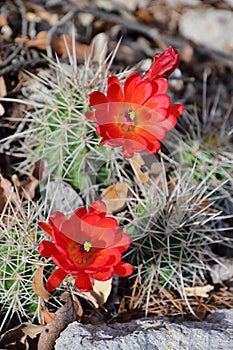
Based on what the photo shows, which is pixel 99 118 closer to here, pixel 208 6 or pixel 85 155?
pixel 85 155

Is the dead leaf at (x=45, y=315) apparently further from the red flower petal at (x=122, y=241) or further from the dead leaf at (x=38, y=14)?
the dead leaf at (x=38, y=14)

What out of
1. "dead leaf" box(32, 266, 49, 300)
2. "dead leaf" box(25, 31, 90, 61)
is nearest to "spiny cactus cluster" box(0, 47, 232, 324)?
"dead leaf" box(32, 266, 49, 300)

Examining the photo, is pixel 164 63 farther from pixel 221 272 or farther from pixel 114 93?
pixel 221 272

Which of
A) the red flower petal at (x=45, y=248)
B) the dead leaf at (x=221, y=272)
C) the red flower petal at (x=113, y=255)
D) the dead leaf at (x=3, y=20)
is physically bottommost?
the dead leaf at (x=221, y=272)

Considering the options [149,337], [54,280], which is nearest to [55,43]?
[54,280]

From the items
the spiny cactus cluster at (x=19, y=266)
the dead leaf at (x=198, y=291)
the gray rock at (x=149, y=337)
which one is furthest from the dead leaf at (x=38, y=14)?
the gray rock at (x=149, y=337)

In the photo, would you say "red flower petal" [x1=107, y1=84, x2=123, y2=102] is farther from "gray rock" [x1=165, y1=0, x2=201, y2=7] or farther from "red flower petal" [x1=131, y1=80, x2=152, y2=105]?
"gray rock" [x1=165, y1=0, x2=201, y2=7]
